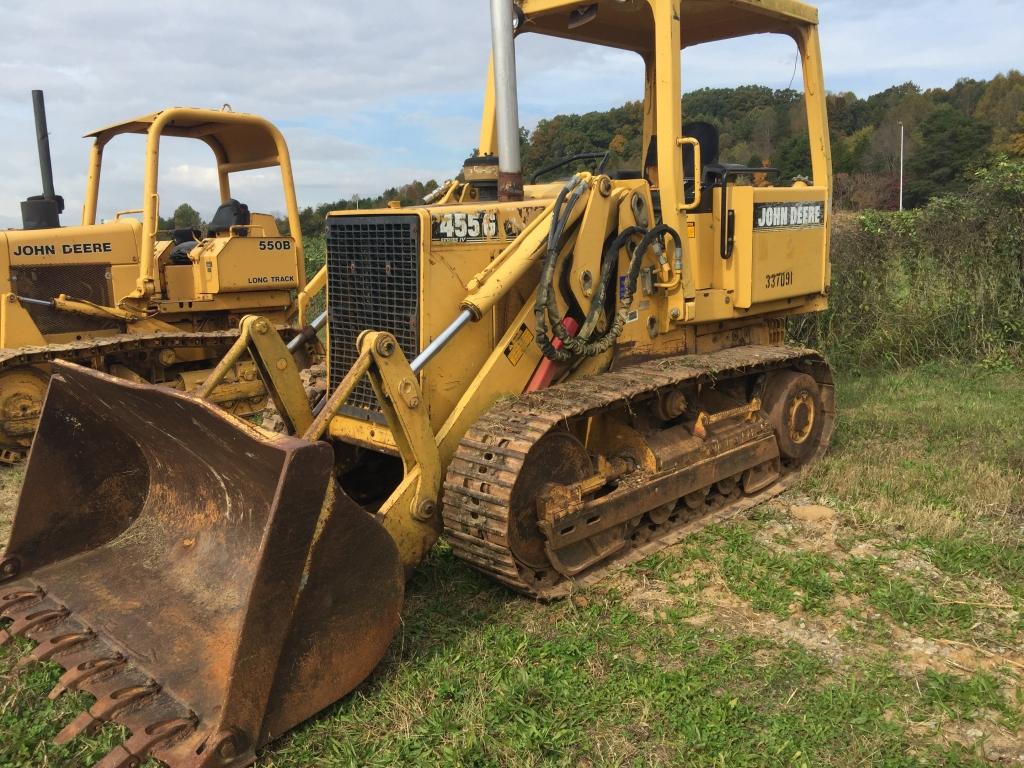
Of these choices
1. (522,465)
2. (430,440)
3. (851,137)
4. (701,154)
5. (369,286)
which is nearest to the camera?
(522,465)

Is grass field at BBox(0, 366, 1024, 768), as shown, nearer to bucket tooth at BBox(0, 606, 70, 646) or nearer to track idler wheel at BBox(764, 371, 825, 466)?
bucket tooth at BBox(0, 606, 70, 646)

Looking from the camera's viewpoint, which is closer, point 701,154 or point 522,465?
point 522,465

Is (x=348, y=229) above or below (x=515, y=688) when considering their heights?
above

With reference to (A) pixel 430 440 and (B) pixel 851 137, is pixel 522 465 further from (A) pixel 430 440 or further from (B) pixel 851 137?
(B) pixel 851 137

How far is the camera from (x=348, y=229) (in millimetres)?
4574

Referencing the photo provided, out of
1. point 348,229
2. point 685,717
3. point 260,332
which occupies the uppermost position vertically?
point 348,229

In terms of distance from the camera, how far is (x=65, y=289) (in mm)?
7996

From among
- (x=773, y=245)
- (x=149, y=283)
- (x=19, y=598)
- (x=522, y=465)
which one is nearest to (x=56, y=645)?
(x=19, y=598)

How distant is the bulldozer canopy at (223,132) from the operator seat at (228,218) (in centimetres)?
46

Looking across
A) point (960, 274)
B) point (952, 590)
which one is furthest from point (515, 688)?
point (960, 274)

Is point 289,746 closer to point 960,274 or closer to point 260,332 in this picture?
point 260,332

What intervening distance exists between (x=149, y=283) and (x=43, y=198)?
1.72 m

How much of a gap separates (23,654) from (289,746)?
4.74ft

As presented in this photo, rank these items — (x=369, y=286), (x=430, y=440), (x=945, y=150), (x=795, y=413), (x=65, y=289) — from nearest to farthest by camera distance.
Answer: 1. (x=430, y=440)
2. (x=369, y=286)
3. (x=795, y=413)
4. (x=65, y=289)
5. (x=945, y=150)
